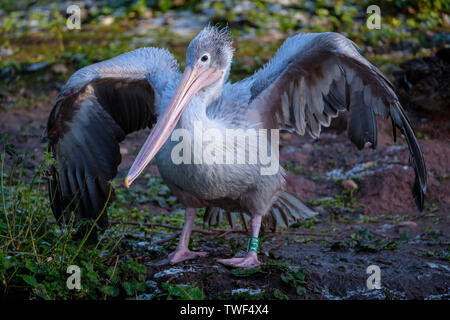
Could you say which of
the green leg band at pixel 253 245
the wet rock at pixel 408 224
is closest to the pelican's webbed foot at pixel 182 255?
the green leg band at pixel 253 245

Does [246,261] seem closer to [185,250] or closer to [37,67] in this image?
[185,250]

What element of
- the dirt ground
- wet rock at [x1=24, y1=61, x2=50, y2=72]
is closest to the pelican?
the dirt ground

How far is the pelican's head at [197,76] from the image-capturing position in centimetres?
401

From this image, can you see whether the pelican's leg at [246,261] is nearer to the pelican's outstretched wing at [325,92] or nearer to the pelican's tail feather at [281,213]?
the pelican's tail feather at [281,213]

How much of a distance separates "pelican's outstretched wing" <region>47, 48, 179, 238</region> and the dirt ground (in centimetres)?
26

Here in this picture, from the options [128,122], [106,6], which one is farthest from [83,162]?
[106,6]

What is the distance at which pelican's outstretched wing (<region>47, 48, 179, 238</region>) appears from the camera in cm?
449

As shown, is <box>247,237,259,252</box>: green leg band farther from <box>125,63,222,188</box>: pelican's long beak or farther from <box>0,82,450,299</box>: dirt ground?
<box>125,63,222,188</box>: pelican's long beak

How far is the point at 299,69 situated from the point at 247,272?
154 cm

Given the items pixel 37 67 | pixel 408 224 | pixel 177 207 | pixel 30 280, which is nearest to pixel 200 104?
pixel 30 280

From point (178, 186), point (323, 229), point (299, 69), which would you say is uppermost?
point (299, 69)

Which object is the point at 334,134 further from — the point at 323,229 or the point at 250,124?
the point at 250,124

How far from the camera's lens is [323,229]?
214 inches

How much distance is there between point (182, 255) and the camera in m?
4.20
